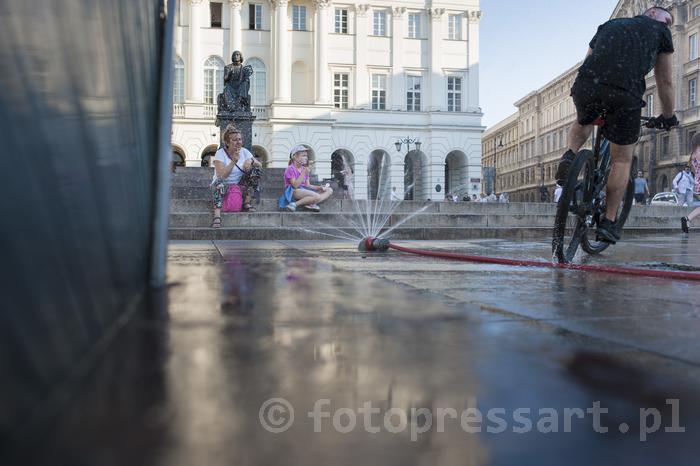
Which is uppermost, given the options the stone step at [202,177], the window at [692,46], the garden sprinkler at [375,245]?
the window at [692,46]

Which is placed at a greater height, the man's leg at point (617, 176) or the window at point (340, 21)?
the window at point (340, 21)

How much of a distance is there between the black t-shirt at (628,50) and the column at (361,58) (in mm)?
33867

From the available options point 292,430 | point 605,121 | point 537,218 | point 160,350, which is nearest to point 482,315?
point 160,350

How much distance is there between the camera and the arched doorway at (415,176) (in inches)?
1508

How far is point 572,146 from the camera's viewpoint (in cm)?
420

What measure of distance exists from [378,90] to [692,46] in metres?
26.1

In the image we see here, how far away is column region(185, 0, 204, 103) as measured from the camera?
113 ft

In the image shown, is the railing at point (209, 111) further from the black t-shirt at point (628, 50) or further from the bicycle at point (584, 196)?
the black t-shirt at point (628, 50)

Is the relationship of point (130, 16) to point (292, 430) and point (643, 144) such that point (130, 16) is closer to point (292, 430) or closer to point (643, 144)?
point (292, 430)

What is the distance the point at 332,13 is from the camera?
121 feet

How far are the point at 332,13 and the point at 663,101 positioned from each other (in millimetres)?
34976

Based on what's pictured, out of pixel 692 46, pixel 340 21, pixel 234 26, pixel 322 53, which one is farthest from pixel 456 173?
pixel 692 46

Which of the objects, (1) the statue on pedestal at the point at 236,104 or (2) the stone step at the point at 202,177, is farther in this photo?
(2) the stone step at the point at 202,177

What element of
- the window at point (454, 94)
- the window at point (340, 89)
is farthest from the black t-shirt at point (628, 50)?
the window at point (454, 94)
